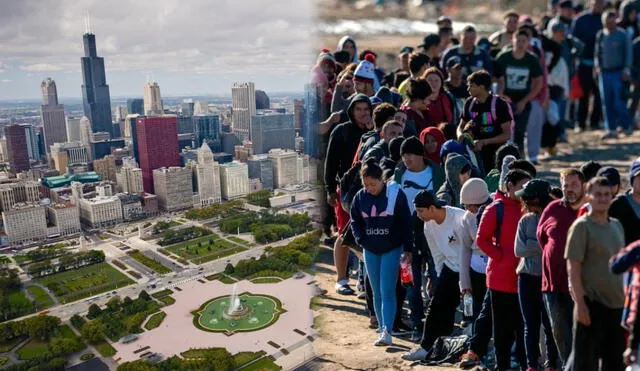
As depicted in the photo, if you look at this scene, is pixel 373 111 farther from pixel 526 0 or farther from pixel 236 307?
pixel 526 0

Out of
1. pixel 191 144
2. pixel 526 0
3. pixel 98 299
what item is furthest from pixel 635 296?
pixel 526 0

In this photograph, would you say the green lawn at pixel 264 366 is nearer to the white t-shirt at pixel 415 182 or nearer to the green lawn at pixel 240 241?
the green lawn at pixel 240 241

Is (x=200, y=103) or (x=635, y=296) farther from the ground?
(x=200, y=103)

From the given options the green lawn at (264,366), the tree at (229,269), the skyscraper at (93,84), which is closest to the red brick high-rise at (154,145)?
the skyscraper at (93,84)

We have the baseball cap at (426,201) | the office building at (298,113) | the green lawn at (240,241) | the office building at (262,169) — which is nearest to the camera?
the baseball cap at (426,201)

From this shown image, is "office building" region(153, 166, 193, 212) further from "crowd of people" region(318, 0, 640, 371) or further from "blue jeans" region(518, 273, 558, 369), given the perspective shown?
"blue jeans" region(518, 273, 558, 369)

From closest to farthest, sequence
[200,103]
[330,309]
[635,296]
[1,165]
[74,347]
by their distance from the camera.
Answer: [635,296] < [330,309] < [1,165] < [74,347] < [200,103]
